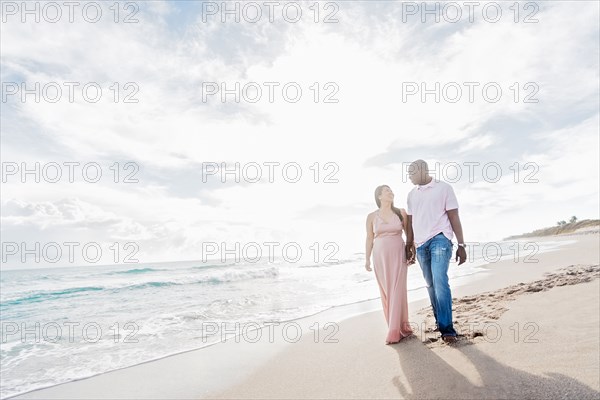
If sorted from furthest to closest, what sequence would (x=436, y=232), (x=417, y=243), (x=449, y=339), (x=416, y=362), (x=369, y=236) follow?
(x=369, y=236)
(x=417, y=243)
(x=436, y=232)
(x=449, y=339)
(x=416, y=362)

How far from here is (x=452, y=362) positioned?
3516 millimetres

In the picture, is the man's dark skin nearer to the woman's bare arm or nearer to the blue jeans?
the blue jeans

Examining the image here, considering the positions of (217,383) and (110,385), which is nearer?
(217,383)

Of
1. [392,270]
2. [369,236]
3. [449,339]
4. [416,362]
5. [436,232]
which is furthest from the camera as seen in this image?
[369,236]

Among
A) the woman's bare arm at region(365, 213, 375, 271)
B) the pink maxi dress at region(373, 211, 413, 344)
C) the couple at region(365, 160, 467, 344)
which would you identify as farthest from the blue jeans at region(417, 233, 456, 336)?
the woman's bare arm at region(365, 213, 375, 271)

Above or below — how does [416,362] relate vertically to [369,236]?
below

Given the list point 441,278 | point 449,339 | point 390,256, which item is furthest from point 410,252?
point 449,339

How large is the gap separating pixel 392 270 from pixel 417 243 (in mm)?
496

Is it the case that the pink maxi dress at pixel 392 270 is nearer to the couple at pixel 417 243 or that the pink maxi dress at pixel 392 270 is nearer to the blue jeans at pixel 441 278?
the couple at pixel 417 243

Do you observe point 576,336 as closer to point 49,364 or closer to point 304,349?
point 304,349

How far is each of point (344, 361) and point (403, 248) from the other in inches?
62.9

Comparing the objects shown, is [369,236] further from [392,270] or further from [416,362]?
[416,362]

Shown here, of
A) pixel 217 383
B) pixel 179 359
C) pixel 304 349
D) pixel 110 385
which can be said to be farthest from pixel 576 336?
pixel 110 385

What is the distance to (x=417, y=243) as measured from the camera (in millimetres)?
4594
